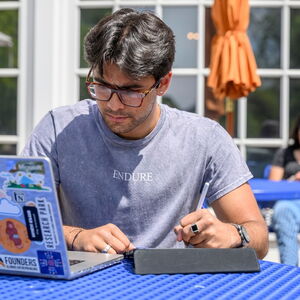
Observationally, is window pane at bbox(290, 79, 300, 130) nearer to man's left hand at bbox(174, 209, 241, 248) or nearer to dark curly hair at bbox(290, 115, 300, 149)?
dark curly hair at bbox(290, 115, 300, 149)

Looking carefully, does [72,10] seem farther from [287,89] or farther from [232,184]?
[232,184]

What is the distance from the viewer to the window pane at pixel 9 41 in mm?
5051

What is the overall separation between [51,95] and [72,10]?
2.09 feet

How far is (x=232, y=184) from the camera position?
78.6 inches

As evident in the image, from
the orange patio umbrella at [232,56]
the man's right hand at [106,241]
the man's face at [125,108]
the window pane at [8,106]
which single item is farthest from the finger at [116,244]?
the window pane at [8,106]

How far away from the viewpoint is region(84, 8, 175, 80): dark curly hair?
183 cm

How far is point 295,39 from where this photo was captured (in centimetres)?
485

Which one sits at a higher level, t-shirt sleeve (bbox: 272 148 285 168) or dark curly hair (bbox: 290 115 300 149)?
dark curly hair (bbox: 290 115 300 149)

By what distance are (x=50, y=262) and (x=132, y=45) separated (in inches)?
27.4

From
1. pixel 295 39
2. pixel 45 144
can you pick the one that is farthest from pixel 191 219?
pixel 295 39

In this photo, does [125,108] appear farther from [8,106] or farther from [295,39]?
[8,106]

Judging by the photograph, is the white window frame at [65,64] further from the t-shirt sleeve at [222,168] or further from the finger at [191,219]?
the finger at [191,219]

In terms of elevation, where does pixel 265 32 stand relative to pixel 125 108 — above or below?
above

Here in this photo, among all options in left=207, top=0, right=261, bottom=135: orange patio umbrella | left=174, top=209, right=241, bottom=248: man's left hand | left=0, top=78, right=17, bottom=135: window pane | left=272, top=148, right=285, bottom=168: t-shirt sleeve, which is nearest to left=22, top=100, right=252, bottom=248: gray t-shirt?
left=174, top=209, right=241, bottom=248: man's left hand
